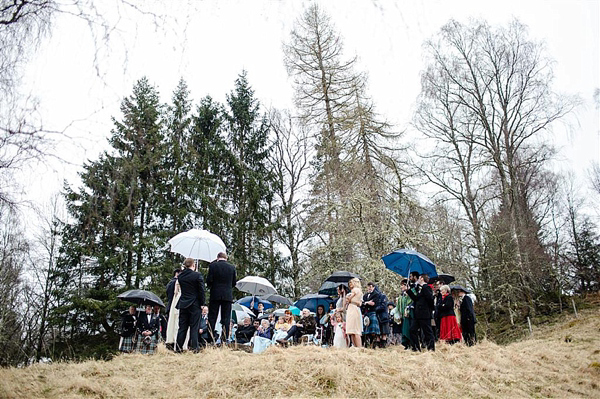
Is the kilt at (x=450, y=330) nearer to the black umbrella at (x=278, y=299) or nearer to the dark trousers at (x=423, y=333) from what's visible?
the dark trousers at (x=423, y=333)

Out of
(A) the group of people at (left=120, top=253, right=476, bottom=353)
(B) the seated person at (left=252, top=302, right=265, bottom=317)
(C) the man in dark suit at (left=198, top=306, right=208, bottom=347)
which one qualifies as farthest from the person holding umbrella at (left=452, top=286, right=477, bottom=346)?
(C) the man in dark suit at (left=198, top=306, right=208, bottom=347)

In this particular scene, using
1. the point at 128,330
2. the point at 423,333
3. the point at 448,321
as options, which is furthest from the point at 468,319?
the point at 128,330

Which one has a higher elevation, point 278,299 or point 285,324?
point 278,299

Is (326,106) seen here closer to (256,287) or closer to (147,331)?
(256,287)

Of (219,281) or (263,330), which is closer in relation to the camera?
(219,281)

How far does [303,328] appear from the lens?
10445 mm

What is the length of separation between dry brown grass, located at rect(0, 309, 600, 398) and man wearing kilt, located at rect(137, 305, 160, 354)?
2503 millimetres

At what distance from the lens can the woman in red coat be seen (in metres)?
9.23

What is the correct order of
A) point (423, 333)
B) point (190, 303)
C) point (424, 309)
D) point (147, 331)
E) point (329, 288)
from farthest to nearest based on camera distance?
point (329, 288) → point (147, 331) → point (423, 333) → point (424, 309) → point (190, 303)

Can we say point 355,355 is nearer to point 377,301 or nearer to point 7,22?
point 377,301

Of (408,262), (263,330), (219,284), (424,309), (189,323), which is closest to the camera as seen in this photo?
(189,323)

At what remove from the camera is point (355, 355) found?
20.9ft

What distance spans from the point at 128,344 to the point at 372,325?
18.8 feet

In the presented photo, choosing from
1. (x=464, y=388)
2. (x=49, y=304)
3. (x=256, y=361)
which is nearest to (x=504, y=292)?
(x=464, y=388)
